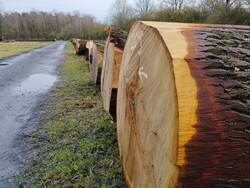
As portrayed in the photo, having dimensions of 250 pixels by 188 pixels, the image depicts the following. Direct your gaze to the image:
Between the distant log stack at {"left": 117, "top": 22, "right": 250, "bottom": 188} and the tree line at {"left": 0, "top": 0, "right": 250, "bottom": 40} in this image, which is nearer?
the distant log stack at {"left": 117, "top": 22, "right": 250, "bottom": 188}

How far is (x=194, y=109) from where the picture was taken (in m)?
1.31

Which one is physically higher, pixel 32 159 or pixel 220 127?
pixel 220 127

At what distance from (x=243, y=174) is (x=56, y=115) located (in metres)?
3.59

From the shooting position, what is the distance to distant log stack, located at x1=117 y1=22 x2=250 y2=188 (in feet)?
4.25

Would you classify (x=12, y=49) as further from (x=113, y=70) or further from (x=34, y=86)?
(x=113, y=70)

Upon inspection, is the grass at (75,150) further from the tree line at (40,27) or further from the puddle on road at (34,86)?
the tree line at (40,27)

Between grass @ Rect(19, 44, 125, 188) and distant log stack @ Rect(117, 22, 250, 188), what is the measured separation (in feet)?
3.21

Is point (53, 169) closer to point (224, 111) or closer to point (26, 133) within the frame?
point (26, 133)

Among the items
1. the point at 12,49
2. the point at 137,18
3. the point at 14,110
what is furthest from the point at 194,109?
the point at 137,18

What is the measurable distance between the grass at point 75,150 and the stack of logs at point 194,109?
0.93 m

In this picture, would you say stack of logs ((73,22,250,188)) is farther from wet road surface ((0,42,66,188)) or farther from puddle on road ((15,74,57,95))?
puddle on road ((15,74,57,95))

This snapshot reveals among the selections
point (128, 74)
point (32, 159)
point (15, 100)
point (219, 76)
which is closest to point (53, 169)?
point (32, 159)

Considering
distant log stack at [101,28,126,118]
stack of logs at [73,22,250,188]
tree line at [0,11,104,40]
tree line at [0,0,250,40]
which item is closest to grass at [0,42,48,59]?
tree line at [0,0,250,40]

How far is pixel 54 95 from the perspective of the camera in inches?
247
